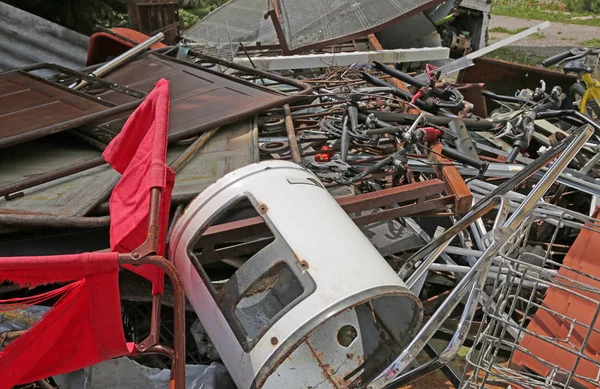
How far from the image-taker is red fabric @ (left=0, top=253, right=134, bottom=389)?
4.85 ft

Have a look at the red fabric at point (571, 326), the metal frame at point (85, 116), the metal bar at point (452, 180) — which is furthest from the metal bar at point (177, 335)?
the metal bar at point (452, 180)

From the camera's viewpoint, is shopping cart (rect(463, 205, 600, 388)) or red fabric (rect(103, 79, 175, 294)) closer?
red fabric (rect(103, 79, 175, 294))

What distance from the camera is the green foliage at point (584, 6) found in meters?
15.8

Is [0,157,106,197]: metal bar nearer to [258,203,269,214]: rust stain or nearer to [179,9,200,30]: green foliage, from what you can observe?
[258,203,269,214]: rust stain

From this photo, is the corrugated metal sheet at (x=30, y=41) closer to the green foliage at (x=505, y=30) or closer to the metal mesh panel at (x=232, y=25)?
the metal mesh panel at (x=232, y=25)

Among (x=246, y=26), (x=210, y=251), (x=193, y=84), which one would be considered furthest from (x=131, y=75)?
(x=246, y=26)

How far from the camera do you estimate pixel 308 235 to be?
2.00m

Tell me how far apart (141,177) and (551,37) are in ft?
45.4

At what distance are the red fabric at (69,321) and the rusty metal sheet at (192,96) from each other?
160cm

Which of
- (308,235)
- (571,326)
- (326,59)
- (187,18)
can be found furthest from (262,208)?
(187,18)

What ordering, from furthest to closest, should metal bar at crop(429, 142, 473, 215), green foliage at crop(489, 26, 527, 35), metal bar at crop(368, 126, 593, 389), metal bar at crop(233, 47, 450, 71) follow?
green foliage at crop(489, 26, 527, 35), metal bar at crop(233, 47, 450, 71), metal bar at crop(429, 142, 473, 215), metal bar at crop(368, 126, 593, 389)

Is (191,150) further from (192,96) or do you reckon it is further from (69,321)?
(69,321)

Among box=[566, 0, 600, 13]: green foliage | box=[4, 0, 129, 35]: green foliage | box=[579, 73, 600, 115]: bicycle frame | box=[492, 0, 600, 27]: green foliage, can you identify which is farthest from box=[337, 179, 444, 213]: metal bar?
box=[566, 0, 600, 13]: green foliage

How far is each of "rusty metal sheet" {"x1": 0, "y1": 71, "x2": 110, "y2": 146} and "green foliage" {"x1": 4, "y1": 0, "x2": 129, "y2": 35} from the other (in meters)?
3.42
